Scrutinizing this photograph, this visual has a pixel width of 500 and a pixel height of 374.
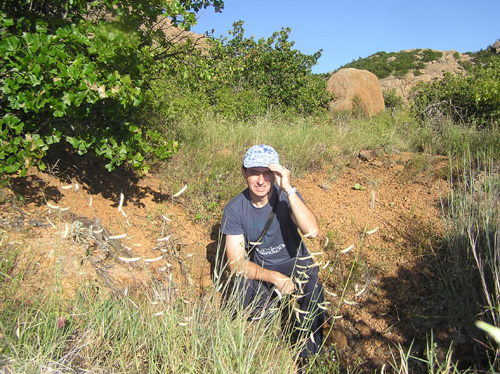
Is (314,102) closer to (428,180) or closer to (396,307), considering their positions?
(428,180)

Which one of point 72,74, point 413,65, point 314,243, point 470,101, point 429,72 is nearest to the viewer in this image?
point 72,74

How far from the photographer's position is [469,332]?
10.0ft

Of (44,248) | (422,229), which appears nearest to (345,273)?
(422,229)

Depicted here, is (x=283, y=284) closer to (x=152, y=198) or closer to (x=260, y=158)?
(x=260, y=158)

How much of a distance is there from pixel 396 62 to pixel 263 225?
29.5 meters

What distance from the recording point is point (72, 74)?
2.79 m

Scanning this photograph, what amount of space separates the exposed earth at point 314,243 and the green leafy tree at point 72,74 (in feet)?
1.73

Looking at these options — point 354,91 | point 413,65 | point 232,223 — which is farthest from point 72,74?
point 413,65

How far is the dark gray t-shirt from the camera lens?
3.06 meters

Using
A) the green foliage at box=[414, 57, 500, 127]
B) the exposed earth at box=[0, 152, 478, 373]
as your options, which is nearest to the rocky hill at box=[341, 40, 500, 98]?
the green foliage at box=[414, 57, 500, 127]

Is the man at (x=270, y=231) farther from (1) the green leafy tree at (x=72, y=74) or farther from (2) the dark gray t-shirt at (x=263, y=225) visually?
(1) the green leafy tree at (x=72, y=74)

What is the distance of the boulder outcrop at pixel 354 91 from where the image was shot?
14308mm

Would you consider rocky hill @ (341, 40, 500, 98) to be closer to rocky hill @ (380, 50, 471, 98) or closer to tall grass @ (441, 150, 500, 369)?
rocky hill @ (380, 50, 471, 98)

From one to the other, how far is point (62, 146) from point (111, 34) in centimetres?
175
